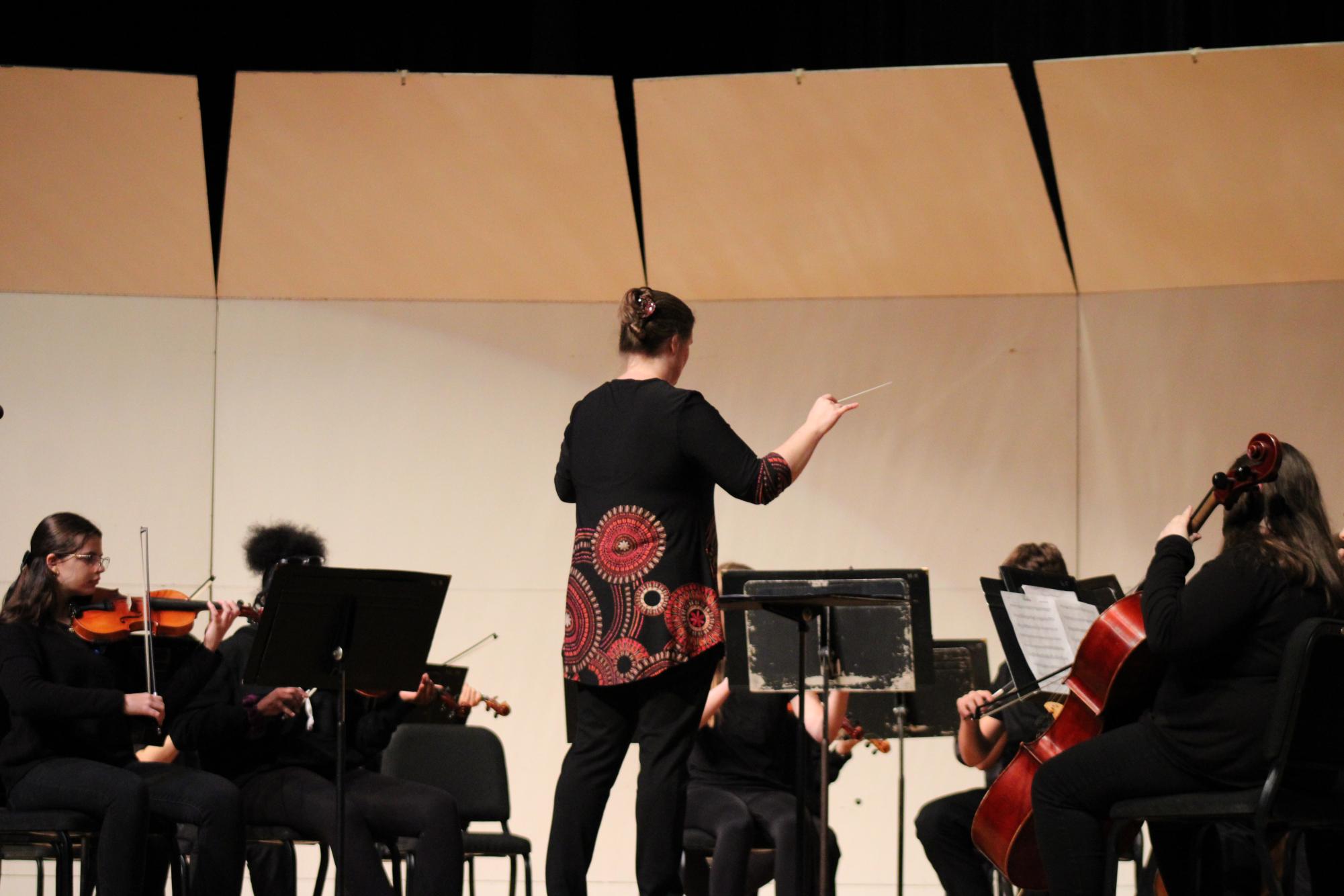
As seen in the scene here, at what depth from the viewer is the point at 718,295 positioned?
5320mm

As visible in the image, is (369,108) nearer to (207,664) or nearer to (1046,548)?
(207,664)

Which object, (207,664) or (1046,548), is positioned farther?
(1046,548)

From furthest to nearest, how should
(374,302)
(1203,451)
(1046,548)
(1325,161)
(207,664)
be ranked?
(374,302) → (1203,451) → (1325,161) → (1046,548) → (207,664)

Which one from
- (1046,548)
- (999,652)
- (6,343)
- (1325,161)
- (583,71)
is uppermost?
(583,71)

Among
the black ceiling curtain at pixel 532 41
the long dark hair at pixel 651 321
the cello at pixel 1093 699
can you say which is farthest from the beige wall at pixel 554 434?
the long dark hair at pixel 651 321

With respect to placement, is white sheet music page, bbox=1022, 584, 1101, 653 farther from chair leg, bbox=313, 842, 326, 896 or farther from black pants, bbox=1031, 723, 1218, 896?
chair leg, bbox=313, 842, 326, 896

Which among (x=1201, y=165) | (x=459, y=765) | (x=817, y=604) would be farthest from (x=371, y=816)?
(x=1201, y=165)

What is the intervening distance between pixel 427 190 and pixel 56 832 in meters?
2.71

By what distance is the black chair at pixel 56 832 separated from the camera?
3.13m

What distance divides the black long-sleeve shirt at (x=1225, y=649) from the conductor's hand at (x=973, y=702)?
0.87 m

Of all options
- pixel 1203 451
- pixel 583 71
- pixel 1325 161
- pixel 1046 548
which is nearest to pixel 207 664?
pixel 1046 548

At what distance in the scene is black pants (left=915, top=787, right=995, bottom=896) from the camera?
373 centimetres

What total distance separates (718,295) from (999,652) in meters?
1.69

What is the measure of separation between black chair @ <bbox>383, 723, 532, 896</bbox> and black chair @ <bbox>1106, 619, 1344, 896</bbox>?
2041 millimetres
